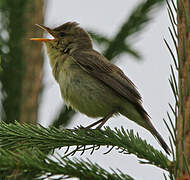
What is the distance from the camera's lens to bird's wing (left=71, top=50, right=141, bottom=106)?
13.7ft

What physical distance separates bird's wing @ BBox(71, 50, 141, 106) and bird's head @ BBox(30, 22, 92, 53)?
0.27m

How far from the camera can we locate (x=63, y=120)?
12.3 feet

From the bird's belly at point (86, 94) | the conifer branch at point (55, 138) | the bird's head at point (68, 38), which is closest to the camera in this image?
the conifer branch at point (55, 138)

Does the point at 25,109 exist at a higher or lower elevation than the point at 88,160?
lower

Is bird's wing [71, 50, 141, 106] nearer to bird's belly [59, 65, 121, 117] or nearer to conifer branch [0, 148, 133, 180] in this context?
bird's belly [59, 65, 121, 117]

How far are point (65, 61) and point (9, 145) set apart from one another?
7.17ft

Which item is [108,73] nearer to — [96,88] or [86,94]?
[96,88]

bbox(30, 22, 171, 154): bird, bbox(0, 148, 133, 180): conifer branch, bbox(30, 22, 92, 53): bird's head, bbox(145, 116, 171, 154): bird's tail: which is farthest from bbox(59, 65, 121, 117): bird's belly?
bbox(0, 148, 133, 180): conifer branch

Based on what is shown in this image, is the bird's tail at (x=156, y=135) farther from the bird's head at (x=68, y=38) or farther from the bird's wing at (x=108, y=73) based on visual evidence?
the bird's head at (x=68, y=38)

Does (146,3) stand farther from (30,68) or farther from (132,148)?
(132,148)

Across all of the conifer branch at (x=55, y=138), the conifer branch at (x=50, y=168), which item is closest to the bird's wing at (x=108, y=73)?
the conifer branch at (x=55, y=138)

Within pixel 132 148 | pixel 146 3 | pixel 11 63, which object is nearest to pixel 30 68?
pixel 11 63

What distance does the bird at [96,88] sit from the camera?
4.14 meters

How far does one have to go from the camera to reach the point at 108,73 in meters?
4.38
